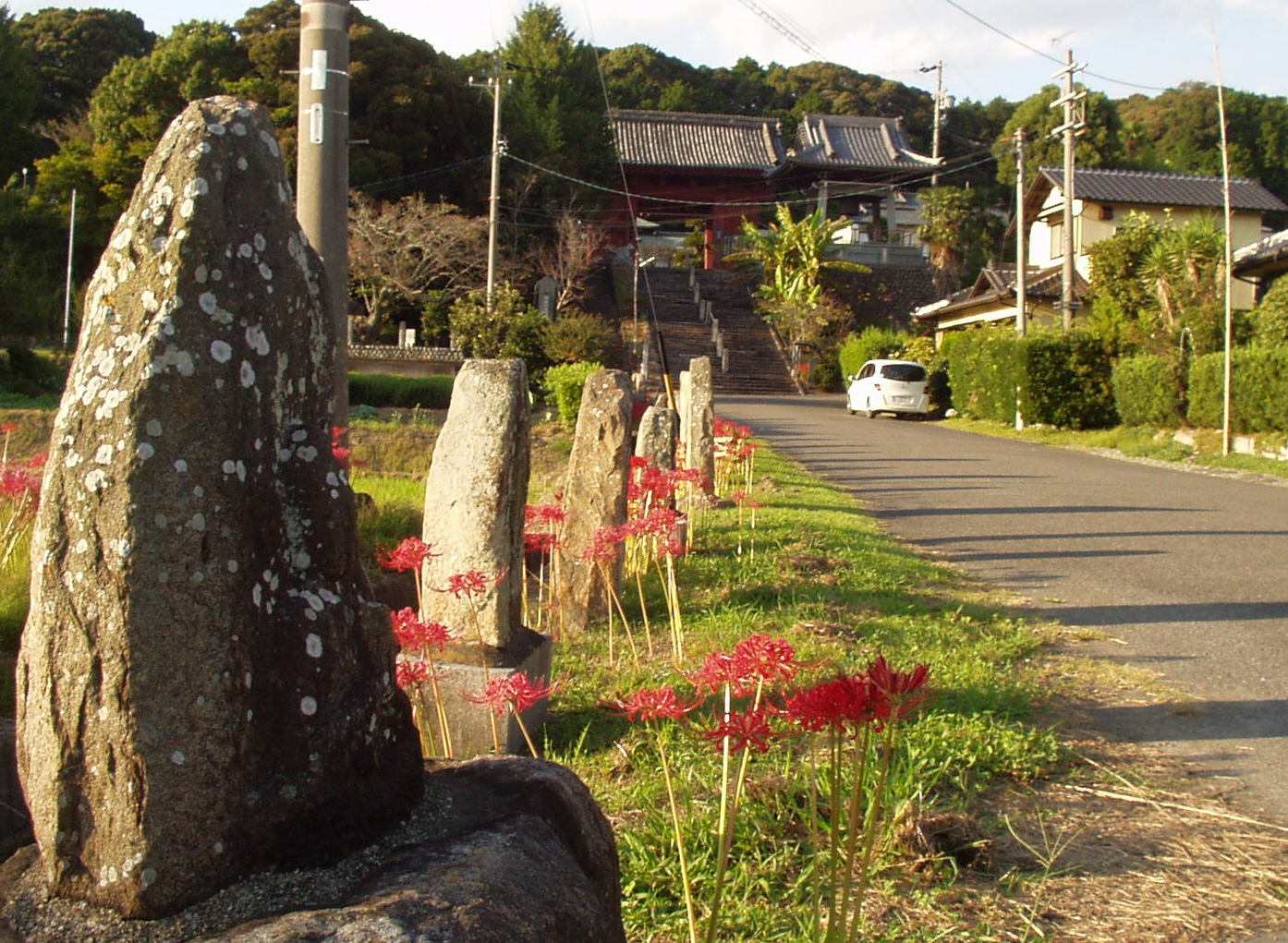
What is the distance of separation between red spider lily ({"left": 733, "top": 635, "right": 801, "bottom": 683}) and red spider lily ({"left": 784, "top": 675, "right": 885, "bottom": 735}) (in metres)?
0.28

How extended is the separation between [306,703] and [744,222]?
42.9 metres

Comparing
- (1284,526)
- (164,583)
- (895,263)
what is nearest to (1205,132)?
(895,263)

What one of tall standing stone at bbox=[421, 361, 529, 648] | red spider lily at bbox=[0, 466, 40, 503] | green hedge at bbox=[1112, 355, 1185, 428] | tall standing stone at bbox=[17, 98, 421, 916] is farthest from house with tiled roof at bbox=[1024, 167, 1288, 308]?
tall standing stone at bbox=[17, 98, 421, 916]

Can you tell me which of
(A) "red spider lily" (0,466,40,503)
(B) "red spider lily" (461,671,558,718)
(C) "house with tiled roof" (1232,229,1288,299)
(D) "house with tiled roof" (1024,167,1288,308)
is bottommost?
(B) "red spider lily" (461,671,558,718)

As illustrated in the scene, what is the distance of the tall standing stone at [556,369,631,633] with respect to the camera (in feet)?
20.6

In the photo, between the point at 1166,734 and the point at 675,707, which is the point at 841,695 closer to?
the point at 675,707

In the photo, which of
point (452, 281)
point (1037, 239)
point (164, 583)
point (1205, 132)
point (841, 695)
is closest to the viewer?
point (164, 583)

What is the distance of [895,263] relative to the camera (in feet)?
153

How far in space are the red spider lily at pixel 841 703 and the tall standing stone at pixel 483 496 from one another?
2.59 meters

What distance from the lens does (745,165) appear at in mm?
48438

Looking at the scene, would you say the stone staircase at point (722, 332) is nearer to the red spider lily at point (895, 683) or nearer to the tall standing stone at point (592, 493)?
the tall standing stone at point (592, 493)

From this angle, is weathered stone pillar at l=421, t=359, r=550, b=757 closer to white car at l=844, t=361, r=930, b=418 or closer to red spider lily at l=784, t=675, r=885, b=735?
red spider lily at l=784, t=675, r=885, b=735

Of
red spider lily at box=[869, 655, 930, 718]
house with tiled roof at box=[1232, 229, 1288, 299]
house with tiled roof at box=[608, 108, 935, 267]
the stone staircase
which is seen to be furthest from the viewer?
house with tiled roof at box=[608, 108, 935, 267]

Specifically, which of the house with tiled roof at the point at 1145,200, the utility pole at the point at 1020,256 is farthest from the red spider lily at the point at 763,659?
the house with tiled roof at the point at 1145,200
